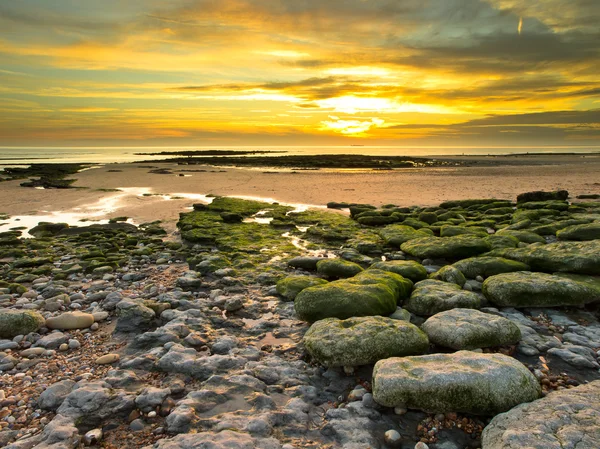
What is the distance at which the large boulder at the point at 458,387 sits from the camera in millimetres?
4129

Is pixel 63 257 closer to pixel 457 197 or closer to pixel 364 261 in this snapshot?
pixel 364 261

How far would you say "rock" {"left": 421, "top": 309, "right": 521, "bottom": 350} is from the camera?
541 cm

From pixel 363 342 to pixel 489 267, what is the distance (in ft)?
15.7

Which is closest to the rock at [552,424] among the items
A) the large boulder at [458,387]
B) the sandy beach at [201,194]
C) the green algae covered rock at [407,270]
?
the large boulder at [458,387]

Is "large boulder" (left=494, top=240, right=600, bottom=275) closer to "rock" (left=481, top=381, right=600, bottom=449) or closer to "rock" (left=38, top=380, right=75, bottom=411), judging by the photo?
"rock" (left=481, top=381, right=600, bottom=449)

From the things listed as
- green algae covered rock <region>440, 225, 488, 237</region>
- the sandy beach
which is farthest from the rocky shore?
the sandy beach

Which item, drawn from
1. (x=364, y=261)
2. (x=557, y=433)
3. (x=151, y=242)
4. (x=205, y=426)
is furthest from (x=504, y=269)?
(x=151, y=242)

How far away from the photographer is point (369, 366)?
17.1 ft

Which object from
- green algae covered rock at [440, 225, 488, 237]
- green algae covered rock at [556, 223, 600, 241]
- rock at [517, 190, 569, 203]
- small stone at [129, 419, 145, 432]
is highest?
rock at [517, 190, 569, 203]

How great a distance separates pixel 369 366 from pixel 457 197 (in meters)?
20.1

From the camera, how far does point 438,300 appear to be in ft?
22.2

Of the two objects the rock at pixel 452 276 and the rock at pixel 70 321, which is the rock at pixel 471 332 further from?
the rock at pixel 70 321

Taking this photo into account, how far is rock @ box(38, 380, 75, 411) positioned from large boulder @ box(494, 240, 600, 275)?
906 cm

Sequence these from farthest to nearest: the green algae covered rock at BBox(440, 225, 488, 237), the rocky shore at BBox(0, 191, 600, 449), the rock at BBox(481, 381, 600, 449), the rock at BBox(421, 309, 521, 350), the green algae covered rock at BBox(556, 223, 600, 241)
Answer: the green algae covered rock at BBox(440, 225, 488, 237) → the green algae covered rock at BBox(556, 223, 600, 241) → the rock at BBox(421, 309, 521, 350) → the rocky shore at BBox(0, 191, 600, 449) → the rock at BBox(481, 381, 600, 449)
